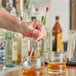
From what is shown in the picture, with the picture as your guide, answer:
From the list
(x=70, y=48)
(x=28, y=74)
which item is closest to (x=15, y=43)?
(x=70, y=48)

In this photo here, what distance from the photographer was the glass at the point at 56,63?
129cm

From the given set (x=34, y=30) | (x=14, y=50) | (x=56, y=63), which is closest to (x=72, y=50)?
(x=14, y=50)

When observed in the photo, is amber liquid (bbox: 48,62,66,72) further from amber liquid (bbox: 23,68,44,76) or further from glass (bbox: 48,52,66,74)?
amber liquid (bbox: 23,68,44,76)

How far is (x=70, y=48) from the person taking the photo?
1874 millimetres

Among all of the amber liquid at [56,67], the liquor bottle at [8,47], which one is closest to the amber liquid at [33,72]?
the amber liquid at [56,67]

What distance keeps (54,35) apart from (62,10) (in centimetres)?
180

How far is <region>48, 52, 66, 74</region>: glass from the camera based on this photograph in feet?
4.22

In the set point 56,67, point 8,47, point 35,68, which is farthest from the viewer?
point 8,47

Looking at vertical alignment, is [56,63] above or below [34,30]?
below

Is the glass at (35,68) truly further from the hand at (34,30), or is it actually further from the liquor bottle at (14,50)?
the liquor bottle at (14,50)

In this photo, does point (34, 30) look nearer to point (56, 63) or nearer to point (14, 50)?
point (56, 63)

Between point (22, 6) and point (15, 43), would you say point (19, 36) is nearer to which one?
point (15, 43)

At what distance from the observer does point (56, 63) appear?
4.22 ft

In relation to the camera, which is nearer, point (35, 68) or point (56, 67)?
point (35, 68)
